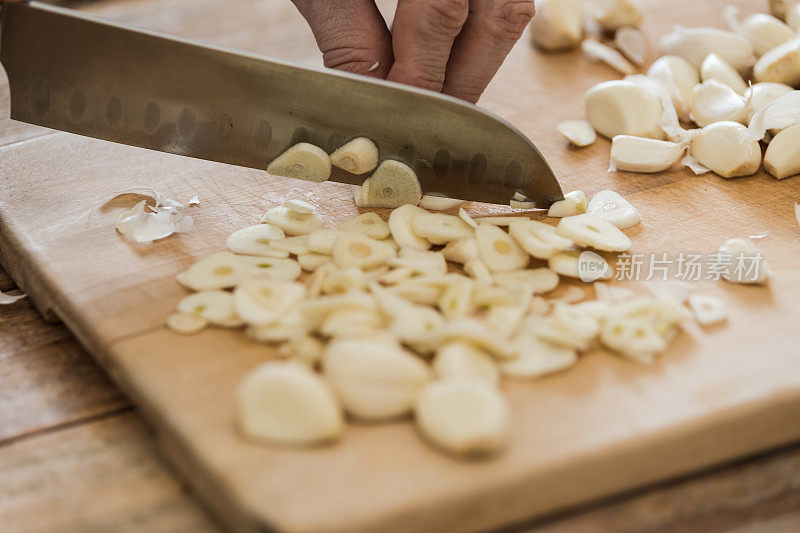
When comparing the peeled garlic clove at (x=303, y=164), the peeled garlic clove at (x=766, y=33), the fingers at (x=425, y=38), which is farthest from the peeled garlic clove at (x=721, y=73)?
the peeled garlic clove at (x=303, y=164)

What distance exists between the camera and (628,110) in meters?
1.33

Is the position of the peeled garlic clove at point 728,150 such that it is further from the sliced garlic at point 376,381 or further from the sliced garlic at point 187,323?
the sliced garlic at point 187,323

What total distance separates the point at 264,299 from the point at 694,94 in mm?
846

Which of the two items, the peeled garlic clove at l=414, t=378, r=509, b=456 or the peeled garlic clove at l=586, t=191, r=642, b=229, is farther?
the peeled garlic clove at l=586, t=191, r=642, b=229

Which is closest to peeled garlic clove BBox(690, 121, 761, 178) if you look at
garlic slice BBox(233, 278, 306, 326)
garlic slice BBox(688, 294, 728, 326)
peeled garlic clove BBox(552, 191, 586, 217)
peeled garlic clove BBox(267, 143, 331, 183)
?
peeled garlic clove BBox(552, 191, 586, 217)

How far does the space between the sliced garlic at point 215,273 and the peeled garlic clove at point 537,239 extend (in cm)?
34

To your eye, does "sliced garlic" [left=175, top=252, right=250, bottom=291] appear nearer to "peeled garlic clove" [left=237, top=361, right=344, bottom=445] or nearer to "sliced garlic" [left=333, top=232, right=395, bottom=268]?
"sliced garlic" [left=333, top=232, right=395, bottom=268]

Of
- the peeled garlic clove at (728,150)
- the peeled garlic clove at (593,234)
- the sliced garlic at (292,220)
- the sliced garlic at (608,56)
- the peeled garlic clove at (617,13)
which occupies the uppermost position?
the peeled garlic clove at (617,13)

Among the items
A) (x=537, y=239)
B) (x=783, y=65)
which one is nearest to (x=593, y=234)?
(x=537, y=239)

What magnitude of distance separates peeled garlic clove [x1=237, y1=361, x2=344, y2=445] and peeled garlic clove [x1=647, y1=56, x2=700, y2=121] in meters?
0.90

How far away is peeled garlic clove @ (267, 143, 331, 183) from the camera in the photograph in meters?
1.14

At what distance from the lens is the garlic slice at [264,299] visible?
2.99 ft

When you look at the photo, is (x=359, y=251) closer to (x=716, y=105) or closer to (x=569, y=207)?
(x=569, y=207)

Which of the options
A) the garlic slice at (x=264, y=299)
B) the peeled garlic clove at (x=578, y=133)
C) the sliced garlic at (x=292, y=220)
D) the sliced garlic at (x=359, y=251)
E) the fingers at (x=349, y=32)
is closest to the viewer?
the garlic slice at (x=264, y=299)
